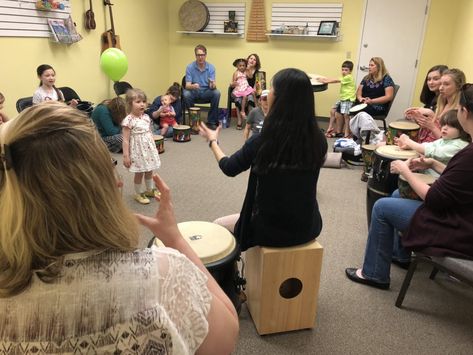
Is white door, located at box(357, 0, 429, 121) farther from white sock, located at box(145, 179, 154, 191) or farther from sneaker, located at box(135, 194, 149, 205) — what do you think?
→ sneaker, located at box(135, 194, 149, 205)

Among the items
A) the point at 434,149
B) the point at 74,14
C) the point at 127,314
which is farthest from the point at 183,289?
the point at 74,14

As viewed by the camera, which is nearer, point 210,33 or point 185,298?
point 185,298

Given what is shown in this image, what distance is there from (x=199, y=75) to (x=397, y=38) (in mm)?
3334

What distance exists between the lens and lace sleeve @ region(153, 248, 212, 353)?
0.73 meters

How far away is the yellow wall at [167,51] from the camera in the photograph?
14.2 feet

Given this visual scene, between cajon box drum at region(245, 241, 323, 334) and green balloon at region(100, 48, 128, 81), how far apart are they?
13.2 ft

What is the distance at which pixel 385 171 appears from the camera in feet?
8.39

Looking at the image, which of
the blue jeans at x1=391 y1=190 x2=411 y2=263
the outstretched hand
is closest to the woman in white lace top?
the outstretched hand

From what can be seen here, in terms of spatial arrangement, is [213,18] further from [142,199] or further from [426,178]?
[426,178]

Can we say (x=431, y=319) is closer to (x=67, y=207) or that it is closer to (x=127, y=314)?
(x=127, y=314)

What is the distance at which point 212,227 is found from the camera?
66.7 inches

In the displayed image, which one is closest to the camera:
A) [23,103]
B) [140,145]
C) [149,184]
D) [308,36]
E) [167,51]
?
[140,145]

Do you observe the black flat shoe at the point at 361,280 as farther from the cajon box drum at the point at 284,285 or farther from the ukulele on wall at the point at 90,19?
the ukulele on wall at the point at 90,19

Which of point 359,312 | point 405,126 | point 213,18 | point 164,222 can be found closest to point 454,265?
point 359,312
